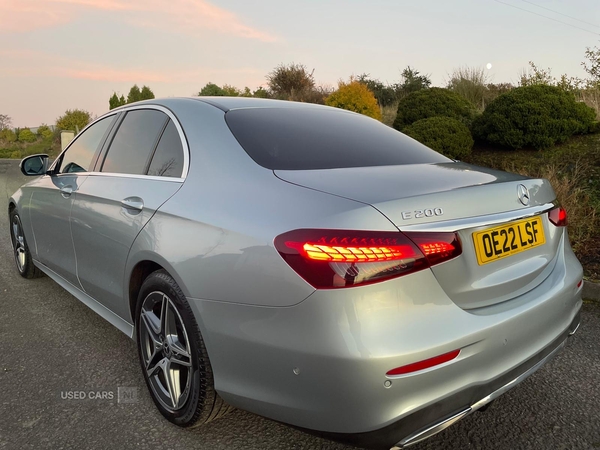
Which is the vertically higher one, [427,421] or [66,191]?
[66,191]

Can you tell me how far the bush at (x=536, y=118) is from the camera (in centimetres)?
827

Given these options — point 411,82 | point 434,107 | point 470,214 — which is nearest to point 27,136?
point 411,82

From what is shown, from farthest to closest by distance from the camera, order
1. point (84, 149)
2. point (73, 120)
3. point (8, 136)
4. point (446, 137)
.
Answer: point (8, 136), point (73, 120), point (446, 137), point (84, 149)

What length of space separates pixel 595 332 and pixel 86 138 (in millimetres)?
3857

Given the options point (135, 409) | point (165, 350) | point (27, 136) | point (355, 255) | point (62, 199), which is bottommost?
point (27, 136)

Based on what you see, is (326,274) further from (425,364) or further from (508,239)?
(508,239)

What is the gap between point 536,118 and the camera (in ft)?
27.3

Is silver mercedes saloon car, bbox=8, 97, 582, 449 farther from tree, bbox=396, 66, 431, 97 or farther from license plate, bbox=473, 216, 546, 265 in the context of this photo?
tree, bbox=396, 66, 431, 97

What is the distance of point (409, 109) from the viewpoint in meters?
10.3

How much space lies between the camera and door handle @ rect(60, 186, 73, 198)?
3223 mm

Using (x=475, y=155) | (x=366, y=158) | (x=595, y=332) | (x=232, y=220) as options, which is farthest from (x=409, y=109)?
(x=232, y=220)

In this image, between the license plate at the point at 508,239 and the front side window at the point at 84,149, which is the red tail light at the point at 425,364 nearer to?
the license plate at the point at 508,239

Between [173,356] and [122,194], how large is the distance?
91 centimetres

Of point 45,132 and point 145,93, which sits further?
point 45,132
